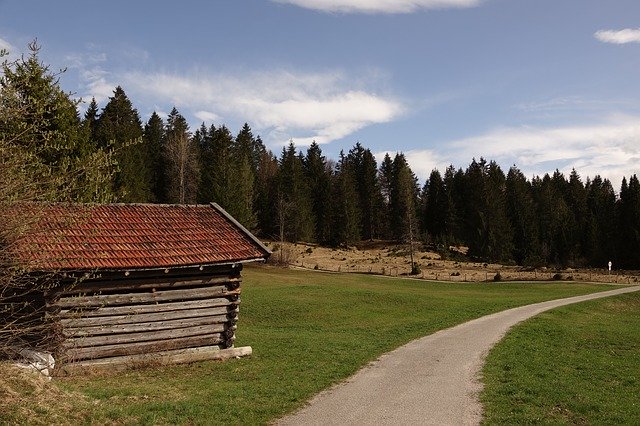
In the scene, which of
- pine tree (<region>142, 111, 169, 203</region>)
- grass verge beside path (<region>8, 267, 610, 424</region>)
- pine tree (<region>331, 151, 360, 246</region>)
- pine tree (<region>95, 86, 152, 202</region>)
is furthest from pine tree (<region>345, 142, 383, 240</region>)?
grass verge beside path (<region>8, 267, 610, 424</region>)

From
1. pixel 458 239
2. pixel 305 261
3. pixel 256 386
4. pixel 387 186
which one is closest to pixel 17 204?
pixel 256 386

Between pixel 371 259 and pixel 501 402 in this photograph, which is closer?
pixel 501 402

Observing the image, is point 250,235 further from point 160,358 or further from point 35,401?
point 35,401

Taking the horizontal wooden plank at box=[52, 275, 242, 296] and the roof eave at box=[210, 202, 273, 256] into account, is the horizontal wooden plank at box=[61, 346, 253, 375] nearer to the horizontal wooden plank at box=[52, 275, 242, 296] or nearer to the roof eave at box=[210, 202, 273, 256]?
the horizontal wooden plank at box=[52, 275, 242, 296]

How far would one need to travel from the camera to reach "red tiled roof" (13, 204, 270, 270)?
1587 centimetres

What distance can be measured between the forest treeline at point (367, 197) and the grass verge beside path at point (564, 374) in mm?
36694

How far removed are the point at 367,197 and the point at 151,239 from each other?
322 feet

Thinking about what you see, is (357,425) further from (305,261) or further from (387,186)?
(387,186)

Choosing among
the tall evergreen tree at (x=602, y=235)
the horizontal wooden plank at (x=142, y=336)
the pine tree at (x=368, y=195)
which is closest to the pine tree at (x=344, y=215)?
the pine tree at (x=368, y=195)

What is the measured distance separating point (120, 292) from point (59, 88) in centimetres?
862

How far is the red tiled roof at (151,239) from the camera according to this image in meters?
15.9

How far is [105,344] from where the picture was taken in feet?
53.5

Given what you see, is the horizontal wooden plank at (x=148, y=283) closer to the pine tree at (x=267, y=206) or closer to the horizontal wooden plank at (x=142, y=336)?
the horizontal wooden plank at (x=142, y=336)

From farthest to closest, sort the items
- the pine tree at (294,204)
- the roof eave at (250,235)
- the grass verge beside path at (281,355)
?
1. the pine tree at (294,204)
2. the roof eave at (250,235)
3. the grass verge beside path at (281,355)
